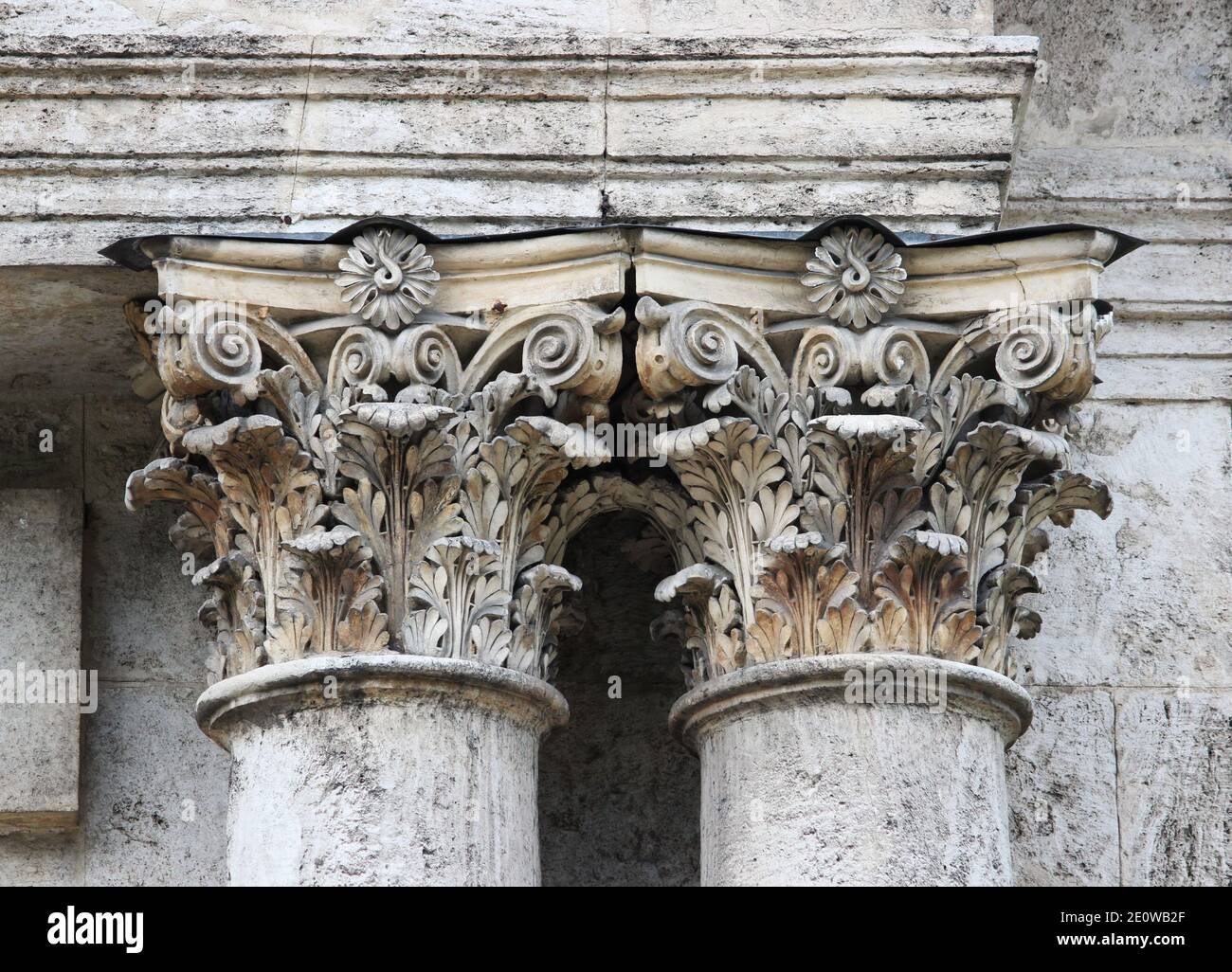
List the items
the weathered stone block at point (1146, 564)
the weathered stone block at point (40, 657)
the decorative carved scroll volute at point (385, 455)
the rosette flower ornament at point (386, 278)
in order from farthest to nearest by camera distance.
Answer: the weathered stone block at point (1146, 564)
the weathered stone block at point (40, 657)
the rosette flower ornament at point (386, 278)
the decorative carved scroll volute at point (385, 455)

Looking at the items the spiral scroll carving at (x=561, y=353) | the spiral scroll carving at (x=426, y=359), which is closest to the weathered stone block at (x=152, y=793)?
the spiral scroll carving at (x=426, y=359)

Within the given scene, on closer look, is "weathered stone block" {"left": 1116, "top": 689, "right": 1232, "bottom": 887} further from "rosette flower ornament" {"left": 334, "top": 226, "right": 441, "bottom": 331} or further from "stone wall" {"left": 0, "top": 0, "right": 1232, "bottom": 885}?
"rosette flower ornament" {"left": 334, "top": 226, "right": 441, "bottom": 331}

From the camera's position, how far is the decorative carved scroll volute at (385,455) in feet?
16.9

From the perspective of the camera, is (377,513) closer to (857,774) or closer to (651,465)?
(651,465)

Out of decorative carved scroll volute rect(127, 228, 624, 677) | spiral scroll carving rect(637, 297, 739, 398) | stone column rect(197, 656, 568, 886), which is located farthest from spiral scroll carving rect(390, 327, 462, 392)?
stone column rect(197, 656, 568, 886)

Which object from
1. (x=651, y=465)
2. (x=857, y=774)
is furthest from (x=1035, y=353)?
(x=857, y=774)

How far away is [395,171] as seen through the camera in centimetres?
555

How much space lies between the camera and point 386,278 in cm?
528

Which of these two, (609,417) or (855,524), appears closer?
(855,524)

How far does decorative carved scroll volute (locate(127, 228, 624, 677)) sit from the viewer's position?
16.9ft

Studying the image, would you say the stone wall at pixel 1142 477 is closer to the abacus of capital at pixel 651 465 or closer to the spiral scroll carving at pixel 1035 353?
the abacus of capital at pixel 651 465

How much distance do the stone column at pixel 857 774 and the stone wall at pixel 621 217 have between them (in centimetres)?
87

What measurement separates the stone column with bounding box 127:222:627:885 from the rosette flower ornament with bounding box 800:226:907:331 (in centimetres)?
49

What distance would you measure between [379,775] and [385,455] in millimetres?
758
